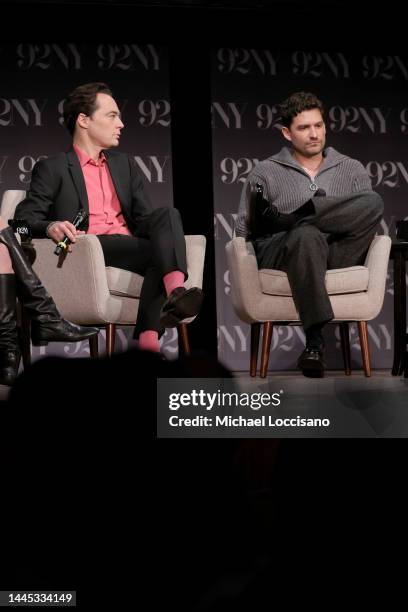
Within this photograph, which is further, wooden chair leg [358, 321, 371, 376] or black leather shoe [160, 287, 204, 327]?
wooden chair leg [358, 321, 371, 376]

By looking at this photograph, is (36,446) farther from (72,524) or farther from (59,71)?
(59,71)

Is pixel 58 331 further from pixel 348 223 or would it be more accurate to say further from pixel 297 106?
pixel 297 106

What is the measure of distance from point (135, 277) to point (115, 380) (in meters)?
2.84

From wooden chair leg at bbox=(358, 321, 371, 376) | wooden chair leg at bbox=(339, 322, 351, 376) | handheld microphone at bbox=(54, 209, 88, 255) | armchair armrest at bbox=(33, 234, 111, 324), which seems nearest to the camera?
handheld microphone at bbox=(54, 209, 88, 255)

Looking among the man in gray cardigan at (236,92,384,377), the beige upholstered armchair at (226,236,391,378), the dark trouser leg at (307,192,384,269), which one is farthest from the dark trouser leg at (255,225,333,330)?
the beige upholstered armchair at (226,236,391,378)

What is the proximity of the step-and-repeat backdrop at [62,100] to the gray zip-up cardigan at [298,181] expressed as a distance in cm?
150

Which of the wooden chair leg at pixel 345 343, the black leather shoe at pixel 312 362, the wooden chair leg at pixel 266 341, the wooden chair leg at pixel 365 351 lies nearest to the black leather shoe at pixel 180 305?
the black leather shoe at pixel 312 362

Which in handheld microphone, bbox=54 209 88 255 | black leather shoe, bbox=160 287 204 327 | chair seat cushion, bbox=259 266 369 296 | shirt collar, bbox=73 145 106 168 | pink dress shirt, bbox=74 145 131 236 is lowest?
black leather shoe, bbox=160 287 204 327

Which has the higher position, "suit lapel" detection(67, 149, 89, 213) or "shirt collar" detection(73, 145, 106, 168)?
"shirt collar" detection(73, 145, 106, 168)

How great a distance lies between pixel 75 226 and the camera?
3209mm

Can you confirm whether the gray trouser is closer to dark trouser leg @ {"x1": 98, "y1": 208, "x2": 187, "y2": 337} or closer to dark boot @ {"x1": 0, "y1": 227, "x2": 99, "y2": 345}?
dark trouser leg @ {"x1": 98, "y1": 208, "x2": 187, "y2": 337}

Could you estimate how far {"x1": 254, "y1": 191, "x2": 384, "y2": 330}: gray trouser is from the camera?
314 cm

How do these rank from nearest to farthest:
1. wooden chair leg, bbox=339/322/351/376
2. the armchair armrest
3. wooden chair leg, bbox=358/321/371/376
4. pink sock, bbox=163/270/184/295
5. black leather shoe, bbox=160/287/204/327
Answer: black leather shoe, bbox=160/287/204/327 < pink sock, bbox=163/270/184/295 < the armchair armrest < wooden chair leg, bbox=358/321/371/376 < wooden chair leg, bbox=339/322/351/376

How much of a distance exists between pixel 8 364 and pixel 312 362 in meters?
1.14
